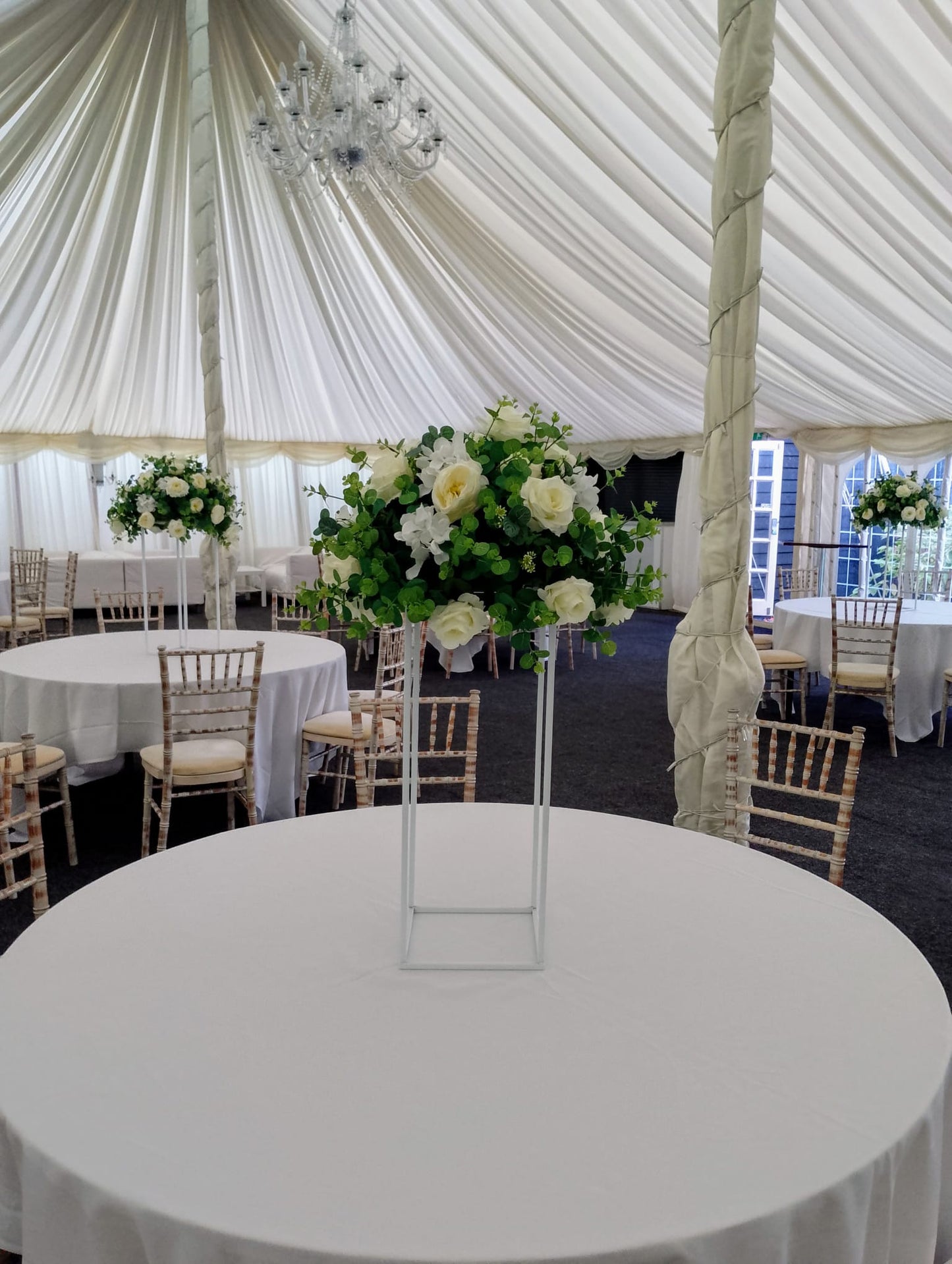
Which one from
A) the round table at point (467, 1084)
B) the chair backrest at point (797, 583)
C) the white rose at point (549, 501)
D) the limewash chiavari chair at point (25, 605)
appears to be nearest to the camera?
the round table at point (467, 1084)

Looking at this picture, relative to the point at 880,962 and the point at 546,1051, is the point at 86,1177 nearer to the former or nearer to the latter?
the point at 546,1051

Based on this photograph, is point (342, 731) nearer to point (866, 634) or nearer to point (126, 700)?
point (126, 700)

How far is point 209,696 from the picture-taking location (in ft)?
14.3

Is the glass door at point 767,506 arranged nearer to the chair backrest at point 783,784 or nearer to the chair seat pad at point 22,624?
the chair seat pad at point 22,624

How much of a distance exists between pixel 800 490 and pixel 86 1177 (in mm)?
11357

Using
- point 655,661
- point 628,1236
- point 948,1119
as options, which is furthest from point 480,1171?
point 655,661

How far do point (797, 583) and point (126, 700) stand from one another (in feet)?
24.1

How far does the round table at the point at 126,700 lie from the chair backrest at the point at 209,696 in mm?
99

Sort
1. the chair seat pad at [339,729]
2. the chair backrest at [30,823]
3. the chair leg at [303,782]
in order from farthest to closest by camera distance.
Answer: the chair leg at [303,782] < the chair seat pad at [339,729] < the chair backrest at [30,823]

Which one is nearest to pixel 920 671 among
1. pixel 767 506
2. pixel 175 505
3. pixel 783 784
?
pixel 783 784

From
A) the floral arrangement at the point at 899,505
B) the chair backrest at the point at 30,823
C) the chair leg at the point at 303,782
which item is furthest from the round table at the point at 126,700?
the floral arrangement at the point at 899,505

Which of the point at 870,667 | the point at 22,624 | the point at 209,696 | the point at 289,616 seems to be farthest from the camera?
the point at 22,624

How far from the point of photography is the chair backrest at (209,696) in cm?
383

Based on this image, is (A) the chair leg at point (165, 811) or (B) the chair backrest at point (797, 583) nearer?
(A) the chair leg at point (165, 811)
